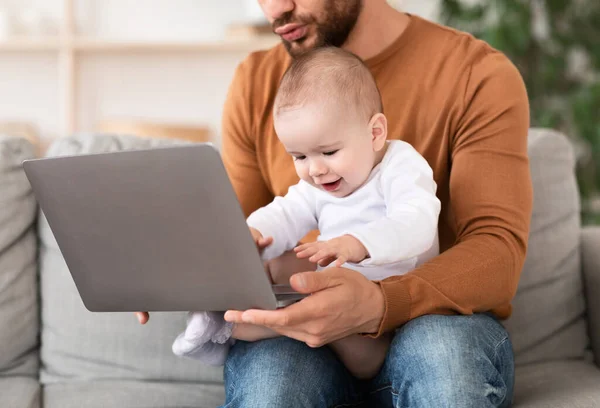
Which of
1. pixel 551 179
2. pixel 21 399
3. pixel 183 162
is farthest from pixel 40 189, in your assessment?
pixel 551 179

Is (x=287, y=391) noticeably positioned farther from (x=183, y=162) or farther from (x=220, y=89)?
(x=220, y=89)

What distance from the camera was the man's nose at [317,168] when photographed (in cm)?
120

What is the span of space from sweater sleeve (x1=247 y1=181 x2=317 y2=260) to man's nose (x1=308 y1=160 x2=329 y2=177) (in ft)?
0.47

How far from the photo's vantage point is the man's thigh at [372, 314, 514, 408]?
3.35 ft

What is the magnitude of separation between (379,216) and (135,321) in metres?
0.66

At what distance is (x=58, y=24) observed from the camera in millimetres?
3713

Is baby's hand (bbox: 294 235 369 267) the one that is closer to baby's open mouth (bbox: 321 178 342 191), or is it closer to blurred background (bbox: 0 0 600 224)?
baby's open mouth (bbox: 321 178 342 191)

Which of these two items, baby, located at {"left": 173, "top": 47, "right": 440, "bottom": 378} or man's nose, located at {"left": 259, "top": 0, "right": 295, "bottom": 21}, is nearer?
baby, located at {"left": 173, "top": 47, "right": 440, "bottom": 378}

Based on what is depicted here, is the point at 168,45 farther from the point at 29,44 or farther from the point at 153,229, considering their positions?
the point at 153,229

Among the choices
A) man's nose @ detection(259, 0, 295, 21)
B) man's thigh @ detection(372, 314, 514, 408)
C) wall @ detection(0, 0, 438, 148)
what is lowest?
wall @ detection(0, 0, 438, 148)

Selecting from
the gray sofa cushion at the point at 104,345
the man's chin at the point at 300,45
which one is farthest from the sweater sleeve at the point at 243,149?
the gray sofa cushion at the point at 104,345

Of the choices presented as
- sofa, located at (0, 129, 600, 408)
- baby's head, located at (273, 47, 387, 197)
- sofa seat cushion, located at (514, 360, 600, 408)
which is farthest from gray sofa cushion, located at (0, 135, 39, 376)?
sofa seat cushion, located at (514, 360, 600, 408)

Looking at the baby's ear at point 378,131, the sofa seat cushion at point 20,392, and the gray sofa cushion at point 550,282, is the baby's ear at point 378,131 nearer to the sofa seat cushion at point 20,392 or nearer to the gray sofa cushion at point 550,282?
the gray sofa cushion at point 550,282

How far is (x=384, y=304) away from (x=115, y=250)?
40cm
